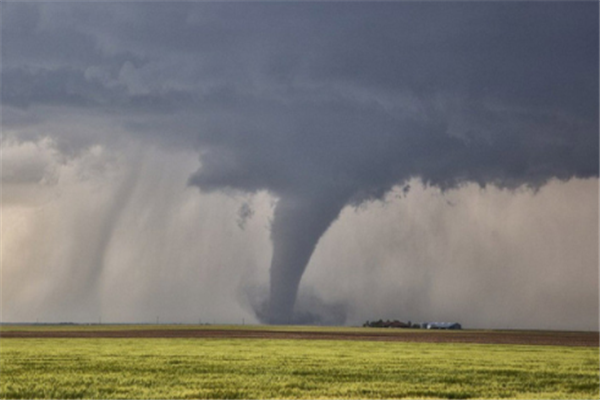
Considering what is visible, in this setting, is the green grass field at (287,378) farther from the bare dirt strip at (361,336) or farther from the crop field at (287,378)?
the bare dirt strip at (361,336)

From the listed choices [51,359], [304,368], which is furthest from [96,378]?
[51,359]

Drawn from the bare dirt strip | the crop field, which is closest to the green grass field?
the crop field

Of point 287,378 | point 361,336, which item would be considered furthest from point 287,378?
point 361,336

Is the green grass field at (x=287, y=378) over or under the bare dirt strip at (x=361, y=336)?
over

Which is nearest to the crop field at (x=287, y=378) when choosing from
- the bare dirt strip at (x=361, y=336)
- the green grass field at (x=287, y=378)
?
the green grass field at (x=287, y=378)

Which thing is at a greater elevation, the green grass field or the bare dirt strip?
the green grass field

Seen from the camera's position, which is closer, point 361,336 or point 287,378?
point 287,378

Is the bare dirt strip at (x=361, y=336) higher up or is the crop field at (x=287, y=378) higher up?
the crop field at (x=287, y=378)

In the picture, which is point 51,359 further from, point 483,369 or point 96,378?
point 483,369

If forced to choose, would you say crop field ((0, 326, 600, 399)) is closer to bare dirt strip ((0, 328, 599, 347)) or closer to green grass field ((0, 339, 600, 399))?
green grass field ((0, 339, 600, 399))

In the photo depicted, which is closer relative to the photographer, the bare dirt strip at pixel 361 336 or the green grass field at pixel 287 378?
the green grass field at pixel 287 378

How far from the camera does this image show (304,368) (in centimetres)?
3238

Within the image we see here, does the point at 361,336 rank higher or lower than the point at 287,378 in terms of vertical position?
lower

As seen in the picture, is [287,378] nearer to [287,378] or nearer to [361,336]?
[287,378]
